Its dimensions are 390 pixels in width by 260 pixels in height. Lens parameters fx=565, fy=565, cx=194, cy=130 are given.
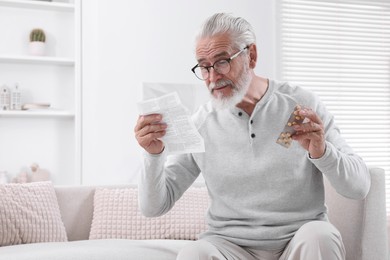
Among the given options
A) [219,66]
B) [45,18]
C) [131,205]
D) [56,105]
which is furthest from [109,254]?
[45,18]

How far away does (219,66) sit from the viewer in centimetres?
192

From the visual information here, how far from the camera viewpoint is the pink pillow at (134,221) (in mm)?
2680

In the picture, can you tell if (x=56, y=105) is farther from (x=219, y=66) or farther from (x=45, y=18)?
(x=219, y=66)

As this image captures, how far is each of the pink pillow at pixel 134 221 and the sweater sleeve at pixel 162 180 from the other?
65cm

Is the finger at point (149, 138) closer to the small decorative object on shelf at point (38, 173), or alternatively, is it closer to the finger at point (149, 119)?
the finger at point (149, 119)

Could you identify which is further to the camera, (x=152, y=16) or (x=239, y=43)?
(x=152, y=16)

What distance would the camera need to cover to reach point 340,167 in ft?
5.83

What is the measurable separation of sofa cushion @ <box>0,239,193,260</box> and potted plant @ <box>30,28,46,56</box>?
2.23 metres

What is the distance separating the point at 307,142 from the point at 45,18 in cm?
327

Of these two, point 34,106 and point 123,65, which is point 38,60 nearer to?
point 34,106

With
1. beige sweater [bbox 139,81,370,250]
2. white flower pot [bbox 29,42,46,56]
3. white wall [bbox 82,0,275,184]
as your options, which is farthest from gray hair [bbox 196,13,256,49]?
white flower pot [bbox 29,42,46,56]

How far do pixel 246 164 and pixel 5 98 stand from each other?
9.20ft

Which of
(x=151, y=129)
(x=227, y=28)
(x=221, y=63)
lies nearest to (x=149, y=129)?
(x=151, y=129)

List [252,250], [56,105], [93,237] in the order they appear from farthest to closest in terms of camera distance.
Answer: [56,105], [93,237], [252,250]
